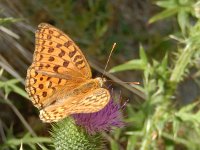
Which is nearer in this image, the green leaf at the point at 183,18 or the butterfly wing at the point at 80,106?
the butterfly wing at the point at 80,106

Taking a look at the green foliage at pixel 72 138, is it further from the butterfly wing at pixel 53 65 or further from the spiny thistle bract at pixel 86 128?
the butterfly wing at pixel 53 65

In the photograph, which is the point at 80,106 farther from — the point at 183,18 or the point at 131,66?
the point at 183,18

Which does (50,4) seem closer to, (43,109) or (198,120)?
(198,120)

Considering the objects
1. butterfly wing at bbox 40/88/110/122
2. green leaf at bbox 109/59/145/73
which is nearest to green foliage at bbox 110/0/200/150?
green leaf at bbox 109/59/145/73

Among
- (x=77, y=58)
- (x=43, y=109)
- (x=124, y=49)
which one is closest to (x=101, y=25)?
(x=124, y=49)

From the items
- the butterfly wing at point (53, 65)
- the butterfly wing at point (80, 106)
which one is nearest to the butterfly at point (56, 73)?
the butterfly wing at point (53, 65)

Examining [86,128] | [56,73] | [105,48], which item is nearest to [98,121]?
[86,128]
